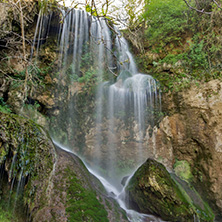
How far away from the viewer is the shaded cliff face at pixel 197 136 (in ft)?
18.6

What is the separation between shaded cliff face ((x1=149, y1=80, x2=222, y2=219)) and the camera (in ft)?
18.6

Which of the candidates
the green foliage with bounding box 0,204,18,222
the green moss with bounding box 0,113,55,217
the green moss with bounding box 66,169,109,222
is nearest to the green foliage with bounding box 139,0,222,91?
the green moss with bounding box 66,169,109,222

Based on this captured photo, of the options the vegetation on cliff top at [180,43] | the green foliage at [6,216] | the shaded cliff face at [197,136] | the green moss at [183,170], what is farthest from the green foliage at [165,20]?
the green foliage at [6,216]

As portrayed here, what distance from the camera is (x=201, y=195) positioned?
560cm

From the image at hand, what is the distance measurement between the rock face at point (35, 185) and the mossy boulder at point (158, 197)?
41.4 inches

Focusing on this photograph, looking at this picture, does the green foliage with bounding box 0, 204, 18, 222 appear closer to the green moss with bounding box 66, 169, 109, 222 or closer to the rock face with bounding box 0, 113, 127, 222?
the rock face with bounding box 0, 113, 127, 222

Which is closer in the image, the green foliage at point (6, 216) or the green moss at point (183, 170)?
the green foliage at point (6, 216)

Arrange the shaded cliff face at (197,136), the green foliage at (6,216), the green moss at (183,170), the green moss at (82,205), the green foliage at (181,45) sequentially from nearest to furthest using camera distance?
the green foliage at (6,216) → the green moss at (82,205) → the shaded cliff face at (197,136) → the green moss at (183,170) → the green foliage at (181,45)

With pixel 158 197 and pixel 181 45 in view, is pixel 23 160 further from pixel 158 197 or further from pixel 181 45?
pixel 181 45

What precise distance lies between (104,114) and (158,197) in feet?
13.5

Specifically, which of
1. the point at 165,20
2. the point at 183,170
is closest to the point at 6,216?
the point at 183,170

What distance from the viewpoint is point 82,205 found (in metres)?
3.30

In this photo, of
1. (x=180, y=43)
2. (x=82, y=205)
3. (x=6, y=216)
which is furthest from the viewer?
(x=180, y=43)

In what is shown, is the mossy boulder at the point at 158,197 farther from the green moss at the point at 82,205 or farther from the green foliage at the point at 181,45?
the green foliage at the point at 181,45
